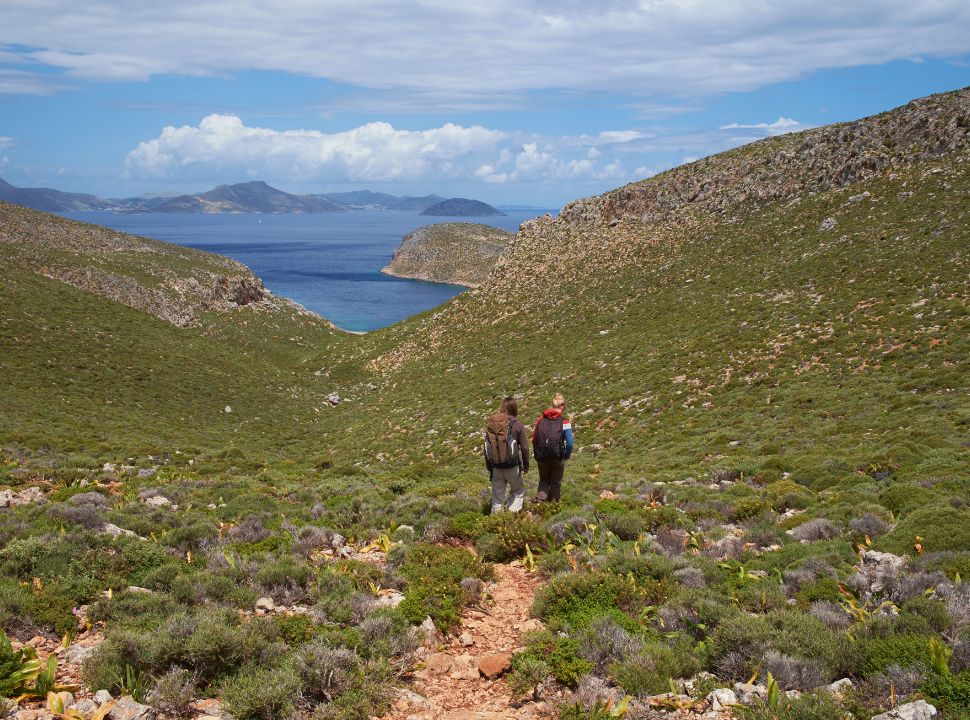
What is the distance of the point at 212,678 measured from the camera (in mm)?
6965

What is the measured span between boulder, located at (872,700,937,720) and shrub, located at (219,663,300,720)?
231 inches

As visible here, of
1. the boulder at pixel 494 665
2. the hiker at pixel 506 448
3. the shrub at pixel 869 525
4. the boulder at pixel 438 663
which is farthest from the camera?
the hiker at pixel 506 448

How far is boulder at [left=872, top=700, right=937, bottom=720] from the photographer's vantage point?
551cm

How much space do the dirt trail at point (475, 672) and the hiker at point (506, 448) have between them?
10.3ft

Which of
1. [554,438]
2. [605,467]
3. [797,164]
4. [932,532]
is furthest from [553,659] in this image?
[797,164]

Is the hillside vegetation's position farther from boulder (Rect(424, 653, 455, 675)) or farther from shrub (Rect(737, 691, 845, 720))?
boulder (Rect(424, 653, 455, 675))

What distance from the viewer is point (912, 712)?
18.3 ft

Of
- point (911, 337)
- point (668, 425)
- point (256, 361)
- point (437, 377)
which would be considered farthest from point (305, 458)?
point (911, 337)

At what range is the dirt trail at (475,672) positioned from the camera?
677 centimetres

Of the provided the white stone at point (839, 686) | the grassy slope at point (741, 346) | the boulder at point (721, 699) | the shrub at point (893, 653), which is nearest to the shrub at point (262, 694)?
the boulder at point (721, 699)

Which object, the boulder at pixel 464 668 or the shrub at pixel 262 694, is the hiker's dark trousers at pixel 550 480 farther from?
the shrub at pixel 262 694

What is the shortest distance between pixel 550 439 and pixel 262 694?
7.65 m

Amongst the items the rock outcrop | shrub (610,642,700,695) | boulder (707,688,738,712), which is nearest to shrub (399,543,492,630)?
shrub (610,642,700,695)

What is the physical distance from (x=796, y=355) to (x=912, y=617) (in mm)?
25001
